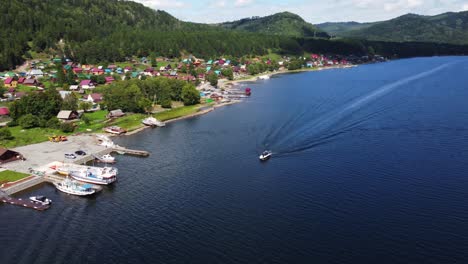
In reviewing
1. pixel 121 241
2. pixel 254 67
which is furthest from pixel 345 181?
pixel 254 67

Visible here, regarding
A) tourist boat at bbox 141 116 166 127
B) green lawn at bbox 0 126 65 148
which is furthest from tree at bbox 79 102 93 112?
green lawn at bbox 0 126 65 148

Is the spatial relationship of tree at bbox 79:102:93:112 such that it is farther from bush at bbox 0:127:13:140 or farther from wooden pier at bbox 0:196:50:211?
wooden pier at bbox 0:196:50:211

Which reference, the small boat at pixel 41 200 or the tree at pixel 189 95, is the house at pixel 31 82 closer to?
the tree at pixel 189 95

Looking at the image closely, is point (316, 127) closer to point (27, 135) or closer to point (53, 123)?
point (53, 123)

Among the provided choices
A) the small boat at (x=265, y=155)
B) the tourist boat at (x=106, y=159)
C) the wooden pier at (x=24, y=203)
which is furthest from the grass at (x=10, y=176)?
the small boat at (x=265, y=155)

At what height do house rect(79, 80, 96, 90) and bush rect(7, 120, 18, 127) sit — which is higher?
house rect(79, 80, 96, 90)

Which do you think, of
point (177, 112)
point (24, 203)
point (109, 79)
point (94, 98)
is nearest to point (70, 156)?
point (24, 203)
